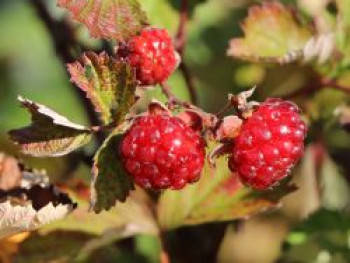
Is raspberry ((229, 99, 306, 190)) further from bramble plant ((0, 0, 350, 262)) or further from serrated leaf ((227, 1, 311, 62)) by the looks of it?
serrated leaf ((227, 1, 311, 62))

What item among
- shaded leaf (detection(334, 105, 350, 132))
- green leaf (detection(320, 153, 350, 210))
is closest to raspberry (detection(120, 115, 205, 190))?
shaded leaf (detection(334, 105, 350, 132))

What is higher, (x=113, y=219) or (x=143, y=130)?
(x=143, y=130)

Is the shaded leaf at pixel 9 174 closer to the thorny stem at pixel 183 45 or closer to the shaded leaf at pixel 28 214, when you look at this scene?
the shaded leaf at pixel 28 214

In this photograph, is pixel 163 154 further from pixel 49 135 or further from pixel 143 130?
pixel 49 135

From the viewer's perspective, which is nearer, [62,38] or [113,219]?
[113,219]

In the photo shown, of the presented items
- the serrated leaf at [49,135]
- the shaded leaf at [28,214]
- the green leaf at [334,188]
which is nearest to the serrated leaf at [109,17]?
the serrated leaf at [49,135]

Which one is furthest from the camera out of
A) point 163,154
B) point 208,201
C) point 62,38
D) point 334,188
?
point 334,188

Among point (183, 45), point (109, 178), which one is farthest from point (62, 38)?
point (109, 178)

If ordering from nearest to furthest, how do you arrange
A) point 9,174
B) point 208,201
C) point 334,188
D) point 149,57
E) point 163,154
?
point 163,154, point 149,57, point 9,174, point 208,201, point 334,188
